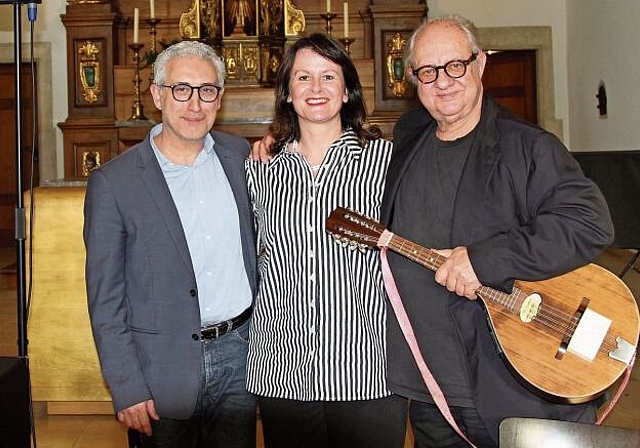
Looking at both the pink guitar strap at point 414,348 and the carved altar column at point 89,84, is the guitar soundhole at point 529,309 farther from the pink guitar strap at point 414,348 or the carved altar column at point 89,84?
the carved altar column at point 89,84

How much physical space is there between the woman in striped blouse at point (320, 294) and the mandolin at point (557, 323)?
125 millimetres

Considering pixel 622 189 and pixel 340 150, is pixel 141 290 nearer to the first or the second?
pixel 340 150

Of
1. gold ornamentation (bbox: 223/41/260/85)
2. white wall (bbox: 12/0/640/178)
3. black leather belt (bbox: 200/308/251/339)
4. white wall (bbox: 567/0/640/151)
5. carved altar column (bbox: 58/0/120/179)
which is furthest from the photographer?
carved altar column (bbox: 58/0/120/179)

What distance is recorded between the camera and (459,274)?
7.46 feet

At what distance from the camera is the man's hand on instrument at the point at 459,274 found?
7.45 ft

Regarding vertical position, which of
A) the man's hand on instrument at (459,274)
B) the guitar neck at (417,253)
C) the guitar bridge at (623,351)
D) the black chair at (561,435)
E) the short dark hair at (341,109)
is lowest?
the black chair at (561,435)

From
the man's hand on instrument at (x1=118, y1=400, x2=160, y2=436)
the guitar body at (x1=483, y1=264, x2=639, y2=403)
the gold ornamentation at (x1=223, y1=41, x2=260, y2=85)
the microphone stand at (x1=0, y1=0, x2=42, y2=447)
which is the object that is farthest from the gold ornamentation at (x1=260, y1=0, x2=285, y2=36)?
the guitar body at (x1=483, y1=264, x2=639, y2=403)

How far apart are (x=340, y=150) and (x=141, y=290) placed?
672 mm

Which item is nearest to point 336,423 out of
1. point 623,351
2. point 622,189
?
point 623,351

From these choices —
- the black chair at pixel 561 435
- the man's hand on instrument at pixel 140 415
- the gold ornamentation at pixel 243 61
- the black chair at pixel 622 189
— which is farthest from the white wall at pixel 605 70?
the black chair at pixel 561 435

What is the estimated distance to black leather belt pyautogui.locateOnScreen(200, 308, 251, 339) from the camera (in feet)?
8.52

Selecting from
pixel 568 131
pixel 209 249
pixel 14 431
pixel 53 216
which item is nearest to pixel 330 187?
pixel 209 249

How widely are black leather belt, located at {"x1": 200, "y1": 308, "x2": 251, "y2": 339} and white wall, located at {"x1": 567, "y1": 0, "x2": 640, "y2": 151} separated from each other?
19.6 ft

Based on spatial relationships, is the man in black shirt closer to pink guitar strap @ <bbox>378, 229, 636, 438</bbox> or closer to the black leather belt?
pink guitar strap @ <bbox>378, 229, 636, 438</bbox>
